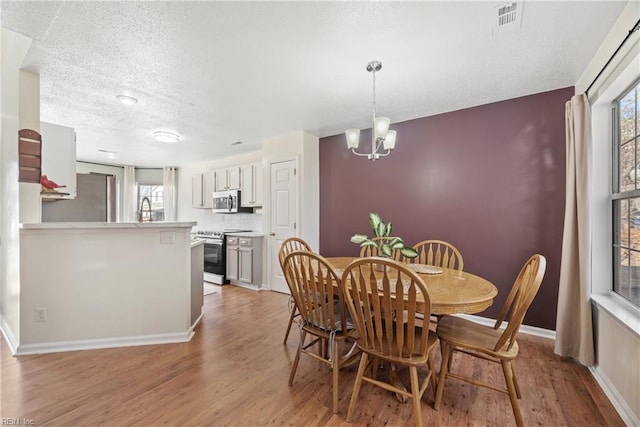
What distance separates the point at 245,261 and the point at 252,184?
143 centimetres

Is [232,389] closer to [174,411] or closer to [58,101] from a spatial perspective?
[174,411]

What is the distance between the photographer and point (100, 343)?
2467 mm

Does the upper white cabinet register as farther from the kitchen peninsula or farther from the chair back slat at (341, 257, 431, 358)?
the chair back slat at (341, 257, 431, 358)

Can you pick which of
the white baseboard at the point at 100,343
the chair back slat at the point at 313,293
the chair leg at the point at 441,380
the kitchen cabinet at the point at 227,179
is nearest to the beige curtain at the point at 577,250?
the chair leg at the point at 441,380

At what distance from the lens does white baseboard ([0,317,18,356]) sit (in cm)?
237

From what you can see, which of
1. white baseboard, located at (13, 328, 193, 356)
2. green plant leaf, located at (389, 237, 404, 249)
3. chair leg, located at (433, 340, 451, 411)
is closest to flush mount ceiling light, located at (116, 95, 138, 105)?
white baseboard, located at (13, 328, 193, 356)

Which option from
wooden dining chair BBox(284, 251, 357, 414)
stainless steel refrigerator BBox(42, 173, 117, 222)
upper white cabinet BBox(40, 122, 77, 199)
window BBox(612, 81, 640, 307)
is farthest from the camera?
stainless steel refrigerator BBox(42, 173, 117, 222)

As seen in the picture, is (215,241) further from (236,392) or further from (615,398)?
(615,398)

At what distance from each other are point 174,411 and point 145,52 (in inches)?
98.0

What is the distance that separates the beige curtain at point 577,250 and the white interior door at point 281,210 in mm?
3052

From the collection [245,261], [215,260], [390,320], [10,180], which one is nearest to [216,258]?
[215,260]

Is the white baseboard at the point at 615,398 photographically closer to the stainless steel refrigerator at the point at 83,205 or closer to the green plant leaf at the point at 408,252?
the green plant leaf at the point at 408,252

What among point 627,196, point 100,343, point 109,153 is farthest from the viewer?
point 109,153

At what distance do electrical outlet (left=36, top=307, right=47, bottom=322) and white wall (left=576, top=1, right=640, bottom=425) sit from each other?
4.20m
